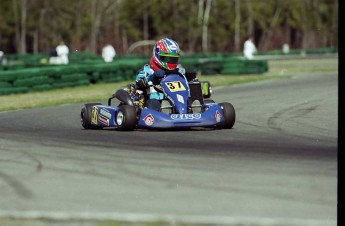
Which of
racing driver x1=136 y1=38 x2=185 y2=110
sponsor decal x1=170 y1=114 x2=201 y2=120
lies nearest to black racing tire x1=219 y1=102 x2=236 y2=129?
sponsor decal x1=170 y1=114 x2=201 y2=120

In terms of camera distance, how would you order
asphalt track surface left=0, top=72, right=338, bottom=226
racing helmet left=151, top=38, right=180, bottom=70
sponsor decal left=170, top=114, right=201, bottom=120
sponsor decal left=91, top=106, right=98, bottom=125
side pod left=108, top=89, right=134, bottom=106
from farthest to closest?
sponsor decal left=91, top=106, right=98, bottom=125, racing helmet left=151, top=38, right=180, bottom=70, side pod left=108, top=89, right=134, bottom=106, sponsor decal left=170, top=114, right=201, bottom=120, asphalt track surface left=0, top=72, right=338, bottom=226

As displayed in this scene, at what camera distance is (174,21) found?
340ft

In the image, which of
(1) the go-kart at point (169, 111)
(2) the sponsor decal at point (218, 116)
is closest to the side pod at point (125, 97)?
(1) the go-kart at point (169, 111)

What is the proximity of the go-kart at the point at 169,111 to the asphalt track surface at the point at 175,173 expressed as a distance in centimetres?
16

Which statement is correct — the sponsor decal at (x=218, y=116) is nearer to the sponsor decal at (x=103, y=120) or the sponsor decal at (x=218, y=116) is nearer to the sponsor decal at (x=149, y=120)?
the sponsor decal at (x=149, y=120)

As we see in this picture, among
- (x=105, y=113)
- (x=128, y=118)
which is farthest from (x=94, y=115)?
Result: (x=128, y=118)

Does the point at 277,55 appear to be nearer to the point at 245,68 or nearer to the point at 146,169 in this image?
the point at 245,68

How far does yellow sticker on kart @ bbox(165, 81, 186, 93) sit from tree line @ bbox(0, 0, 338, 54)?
88.1 meters

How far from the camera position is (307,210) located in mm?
6652

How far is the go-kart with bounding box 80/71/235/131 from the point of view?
12.8m

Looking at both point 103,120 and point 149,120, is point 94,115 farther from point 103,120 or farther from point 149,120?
point 149,120

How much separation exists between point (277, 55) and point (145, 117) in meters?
51.3

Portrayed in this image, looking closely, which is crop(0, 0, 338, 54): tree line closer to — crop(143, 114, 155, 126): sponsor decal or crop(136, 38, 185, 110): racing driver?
crop(136, 38, 185, 110): racing driver

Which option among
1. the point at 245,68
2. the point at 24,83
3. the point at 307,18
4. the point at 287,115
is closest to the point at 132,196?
the point at 287,115
